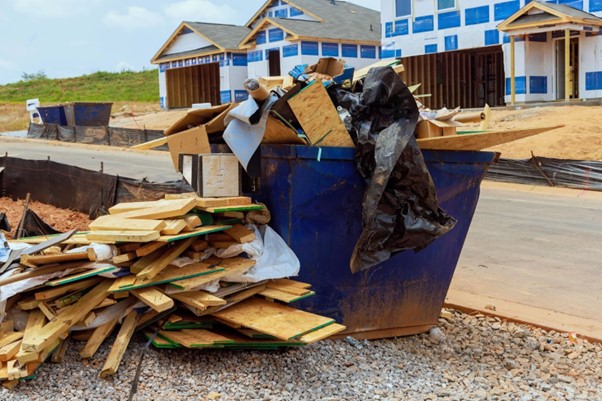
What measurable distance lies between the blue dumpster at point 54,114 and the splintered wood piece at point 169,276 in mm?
30064

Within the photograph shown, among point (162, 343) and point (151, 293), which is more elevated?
point (151, 293)

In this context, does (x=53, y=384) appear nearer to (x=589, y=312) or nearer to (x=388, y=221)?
(x=388, y=221)

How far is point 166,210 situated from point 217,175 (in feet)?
1.67

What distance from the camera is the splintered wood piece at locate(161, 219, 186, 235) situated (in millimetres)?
4922

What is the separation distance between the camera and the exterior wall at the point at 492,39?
25828 mm

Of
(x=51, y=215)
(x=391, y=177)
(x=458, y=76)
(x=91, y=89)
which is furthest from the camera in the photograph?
(x=91, y=89)

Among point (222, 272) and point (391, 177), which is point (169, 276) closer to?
point (222, 272)

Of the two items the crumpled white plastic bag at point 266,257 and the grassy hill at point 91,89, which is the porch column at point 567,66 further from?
the grassy hill at point 91,89

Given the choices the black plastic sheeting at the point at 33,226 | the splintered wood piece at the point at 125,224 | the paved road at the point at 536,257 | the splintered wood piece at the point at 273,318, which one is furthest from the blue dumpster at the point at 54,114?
the splintered wood piece at the point at 273,318

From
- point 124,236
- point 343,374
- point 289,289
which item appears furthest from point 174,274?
point 343,374

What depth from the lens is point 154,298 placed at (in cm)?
478

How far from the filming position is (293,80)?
6121mm

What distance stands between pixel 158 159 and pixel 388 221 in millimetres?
18517

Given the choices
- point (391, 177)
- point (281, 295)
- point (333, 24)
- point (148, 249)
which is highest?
point (333, 24)
